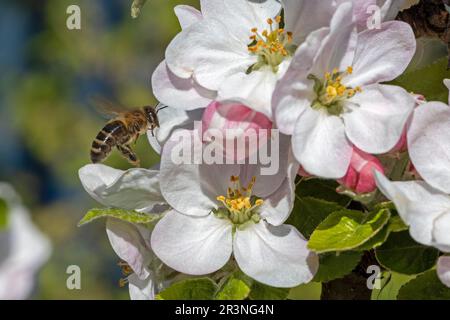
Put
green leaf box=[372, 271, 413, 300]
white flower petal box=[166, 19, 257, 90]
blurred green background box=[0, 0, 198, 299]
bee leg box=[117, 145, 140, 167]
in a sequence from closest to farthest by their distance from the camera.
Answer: white flower petal box=[166, 19, 257, 90]
green leaf box=[372, 271, 413, 300]
bee leg box=[117, 145, 140, 167]
blurred green background box=[0, 0, 198, 299]

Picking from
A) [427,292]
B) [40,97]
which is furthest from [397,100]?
[40,97]

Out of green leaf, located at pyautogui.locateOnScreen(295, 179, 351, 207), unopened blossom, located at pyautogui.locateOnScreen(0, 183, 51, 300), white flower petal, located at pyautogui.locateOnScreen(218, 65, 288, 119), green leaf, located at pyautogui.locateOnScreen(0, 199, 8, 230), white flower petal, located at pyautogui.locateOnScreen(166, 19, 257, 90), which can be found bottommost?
unopened blossom, located at pyautogui.locateOnScreen(0, 183, 51, 300)

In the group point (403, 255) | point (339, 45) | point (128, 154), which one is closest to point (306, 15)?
point (339, 45)

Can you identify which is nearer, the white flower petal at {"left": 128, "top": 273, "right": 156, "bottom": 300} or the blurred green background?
the white flower petal at {"left": 128, "top": 273, "right": 156, "bottom": 300}

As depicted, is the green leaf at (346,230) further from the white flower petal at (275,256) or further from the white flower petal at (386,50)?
the white flower petal at (386,50)

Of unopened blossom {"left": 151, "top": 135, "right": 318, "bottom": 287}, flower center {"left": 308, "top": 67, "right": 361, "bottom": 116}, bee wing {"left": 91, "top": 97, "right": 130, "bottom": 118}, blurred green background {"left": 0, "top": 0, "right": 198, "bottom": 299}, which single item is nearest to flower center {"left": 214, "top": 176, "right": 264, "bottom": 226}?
unopened blossom {"left": 151, "top": 135, "right": 318, "bottom": 287}

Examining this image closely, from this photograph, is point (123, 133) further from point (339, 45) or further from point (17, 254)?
point (339, 45)

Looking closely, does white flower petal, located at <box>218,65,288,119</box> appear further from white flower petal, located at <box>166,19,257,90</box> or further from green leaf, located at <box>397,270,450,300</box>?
green leaf, located at <box>397,270,450,300</box>

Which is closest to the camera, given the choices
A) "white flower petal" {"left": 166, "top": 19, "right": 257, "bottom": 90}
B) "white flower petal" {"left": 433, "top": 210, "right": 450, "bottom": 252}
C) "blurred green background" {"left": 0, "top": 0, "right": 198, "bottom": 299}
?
"white flower petal" {"left": 433, "top": 210, "right": 450, "bottom": 252}
